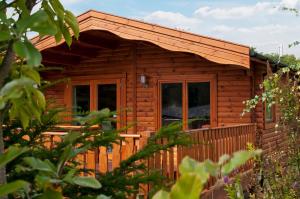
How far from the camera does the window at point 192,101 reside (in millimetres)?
11125

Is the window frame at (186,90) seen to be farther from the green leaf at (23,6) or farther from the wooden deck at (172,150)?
the green leaf at (23,6)

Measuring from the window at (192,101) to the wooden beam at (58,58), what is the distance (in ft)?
9.48

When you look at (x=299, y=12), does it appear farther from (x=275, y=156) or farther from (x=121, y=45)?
Result: (x=275, y=156)

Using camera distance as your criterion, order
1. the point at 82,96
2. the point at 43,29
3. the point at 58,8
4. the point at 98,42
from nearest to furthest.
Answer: the point at 43,29, the point at 58,8, the point at 98,42, the point at 82,96

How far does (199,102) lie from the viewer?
1119 centimetres

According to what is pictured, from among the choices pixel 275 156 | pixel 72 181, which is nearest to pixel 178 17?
pixel 275 156

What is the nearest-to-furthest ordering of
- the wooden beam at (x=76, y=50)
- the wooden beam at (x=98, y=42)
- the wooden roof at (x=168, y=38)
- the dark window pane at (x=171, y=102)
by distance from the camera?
the wooden roof at (x=168, y=38) < the dark window pane at (x=171, y=102) < the wooden beam at (x=98, y=42) < the wooden beam at (x=76, y=50)

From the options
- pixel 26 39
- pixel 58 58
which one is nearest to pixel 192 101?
pixel 58 58

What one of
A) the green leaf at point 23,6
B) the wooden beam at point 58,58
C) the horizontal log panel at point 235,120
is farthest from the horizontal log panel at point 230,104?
the green leaf at point 23,6

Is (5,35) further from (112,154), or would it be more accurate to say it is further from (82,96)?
(82,96)

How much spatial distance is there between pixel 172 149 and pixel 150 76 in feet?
22.7

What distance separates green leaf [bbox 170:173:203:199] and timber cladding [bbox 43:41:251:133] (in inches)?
385

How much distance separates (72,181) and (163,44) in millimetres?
9543

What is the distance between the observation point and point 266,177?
4250mm
